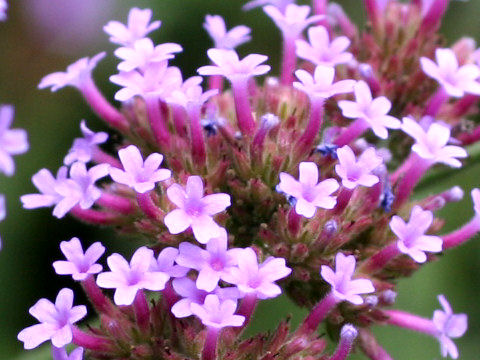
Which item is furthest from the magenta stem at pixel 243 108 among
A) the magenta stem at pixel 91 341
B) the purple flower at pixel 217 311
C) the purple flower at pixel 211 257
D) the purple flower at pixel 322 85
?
the magenta stem at pixel 91 341

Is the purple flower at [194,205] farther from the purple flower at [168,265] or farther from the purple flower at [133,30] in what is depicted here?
the purple flower at [133,30]

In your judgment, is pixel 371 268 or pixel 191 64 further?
pixel 191 64

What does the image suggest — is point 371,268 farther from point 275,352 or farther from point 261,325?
point 261,325

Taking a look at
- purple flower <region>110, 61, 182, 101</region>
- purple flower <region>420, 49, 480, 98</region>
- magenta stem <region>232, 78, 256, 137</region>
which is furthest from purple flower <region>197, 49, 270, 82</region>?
purple flower <region>420, 49, 480, 98</region>

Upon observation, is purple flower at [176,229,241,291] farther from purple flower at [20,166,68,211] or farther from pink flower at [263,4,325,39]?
pink flower at [263,4,325,39]

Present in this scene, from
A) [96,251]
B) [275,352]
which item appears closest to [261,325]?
[275,352]

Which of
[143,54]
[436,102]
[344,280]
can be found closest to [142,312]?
[344,280]
